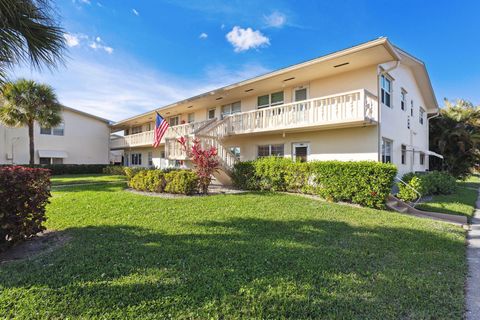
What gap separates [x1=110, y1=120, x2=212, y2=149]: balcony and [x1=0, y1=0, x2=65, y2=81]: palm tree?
35.0ft

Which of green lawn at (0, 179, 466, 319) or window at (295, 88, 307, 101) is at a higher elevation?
window at (295, 88, 307, 101)

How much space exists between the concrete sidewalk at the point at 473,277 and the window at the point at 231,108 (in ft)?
44.0

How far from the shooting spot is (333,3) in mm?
11945

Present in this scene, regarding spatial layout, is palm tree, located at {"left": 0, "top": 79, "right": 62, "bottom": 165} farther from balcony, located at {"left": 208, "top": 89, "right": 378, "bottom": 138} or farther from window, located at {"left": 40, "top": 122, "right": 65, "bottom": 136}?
balcony, located at {"left": 208, "top": 89, "right": 378, "bottom": 138}

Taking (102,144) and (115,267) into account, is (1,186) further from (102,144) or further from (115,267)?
(102,144)

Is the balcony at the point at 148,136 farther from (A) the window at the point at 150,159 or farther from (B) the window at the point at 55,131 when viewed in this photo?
(B) the window at the point at 55,131

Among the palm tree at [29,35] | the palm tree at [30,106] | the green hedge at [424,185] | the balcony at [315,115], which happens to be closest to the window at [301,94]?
the balcony at [315,115]

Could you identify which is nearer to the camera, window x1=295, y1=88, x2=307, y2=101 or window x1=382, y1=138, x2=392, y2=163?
window x1=382, y1=138, x2=392, y2=163

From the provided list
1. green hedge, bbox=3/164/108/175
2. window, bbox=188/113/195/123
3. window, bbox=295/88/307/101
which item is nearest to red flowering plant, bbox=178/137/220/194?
window, bbox=295/88/307/101

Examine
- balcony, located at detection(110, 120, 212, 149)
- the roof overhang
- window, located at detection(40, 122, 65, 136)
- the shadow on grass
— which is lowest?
the shadow on grass

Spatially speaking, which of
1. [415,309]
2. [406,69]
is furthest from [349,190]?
[406,69]

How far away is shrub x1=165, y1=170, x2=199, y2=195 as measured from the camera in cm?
1053

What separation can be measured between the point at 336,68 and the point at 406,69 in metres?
7.19

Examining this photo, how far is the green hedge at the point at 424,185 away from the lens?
34.8 feet
